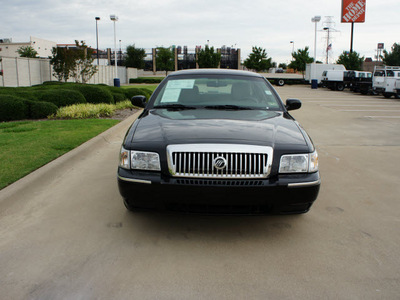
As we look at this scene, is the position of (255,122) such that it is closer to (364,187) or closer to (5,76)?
(364,187)

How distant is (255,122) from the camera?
3.79m

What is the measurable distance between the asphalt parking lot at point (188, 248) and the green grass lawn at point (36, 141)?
0.41 m

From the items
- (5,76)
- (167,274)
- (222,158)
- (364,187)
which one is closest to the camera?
(167,274)

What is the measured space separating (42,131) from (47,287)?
6388 millimetres

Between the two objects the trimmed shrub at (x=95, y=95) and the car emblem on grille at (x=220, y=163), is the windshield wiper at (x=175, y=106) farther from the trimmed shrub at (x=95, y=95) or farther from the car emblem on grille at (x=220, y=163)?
the trimmed shrub at (x=95, y=95)

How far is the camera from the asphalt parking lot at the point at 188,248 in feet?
8.82

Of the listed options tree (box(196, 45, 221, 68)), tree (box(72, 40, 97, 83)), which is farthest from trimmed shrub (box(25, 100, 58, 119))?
tree (box(196, 45, 221, 68))

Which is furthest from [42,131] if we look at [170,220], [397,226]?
[397,226]

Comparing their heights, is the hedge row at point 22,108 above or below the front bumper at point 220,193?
above

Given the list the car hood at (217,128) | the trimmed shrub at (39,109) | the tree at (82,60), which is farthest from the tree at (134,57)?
the car hood at (217,128)

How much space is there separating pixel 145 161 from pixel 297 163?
1.28m

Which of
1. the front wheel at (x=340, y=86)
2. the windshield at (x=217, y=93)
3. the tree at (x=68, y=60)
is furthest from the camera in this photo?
the front wheel at (x=340, y=86)

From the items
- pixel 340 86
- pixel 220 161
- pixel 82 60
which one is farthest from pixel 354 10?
pixel 220 161

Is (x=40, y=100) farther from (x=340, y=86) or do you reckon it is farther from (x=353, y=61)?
(x=353, y=61)
